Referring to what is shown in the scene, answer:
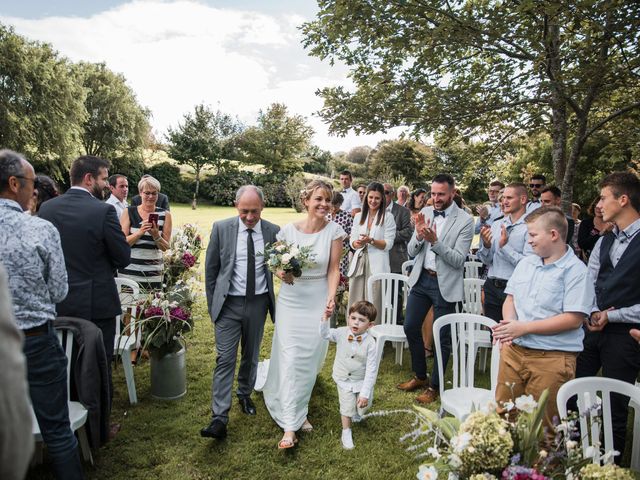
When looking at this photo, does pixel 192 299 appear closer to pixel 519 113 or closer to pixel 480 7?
pixel 480 7

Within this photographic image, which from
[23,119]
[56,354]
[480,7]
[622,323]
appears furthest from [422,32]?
[23,119]

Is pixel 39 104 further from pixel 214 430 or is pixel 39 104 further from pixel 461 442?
pixel 461 442

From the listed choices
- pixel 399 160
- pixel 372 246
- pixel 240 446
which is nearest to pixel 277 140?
pixel 399 160

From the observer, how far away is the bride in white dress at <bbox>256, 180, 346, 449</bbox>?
3.81m

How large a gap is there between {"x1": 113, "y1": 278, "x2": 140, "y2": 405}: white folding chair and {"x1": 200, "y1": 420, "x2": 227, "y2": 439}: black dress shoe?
1.17 metres

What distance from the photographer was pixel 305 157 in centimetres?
4906

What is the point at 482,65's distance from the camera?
7133mm

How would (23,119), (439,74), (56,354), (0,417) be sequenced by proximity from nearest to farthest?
(0,417) < (56,354) < (439,74) < (23,119)

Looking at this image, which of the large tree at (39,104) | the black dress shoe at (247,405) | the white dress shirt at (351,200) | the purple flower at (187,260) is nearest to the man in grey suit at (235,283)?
the black dress shoe at (247,405)

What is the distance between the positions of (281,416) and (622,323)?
9.55 ft

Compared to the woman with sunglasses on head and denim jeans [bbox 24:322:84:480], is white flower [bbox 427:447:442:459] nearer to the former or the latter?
denim jeans [bbox 24:322:84:480]

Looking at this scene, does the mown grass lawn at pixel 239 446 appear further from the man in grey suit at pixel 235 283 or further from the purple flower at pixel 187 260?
the purple flower at pixel 187 260

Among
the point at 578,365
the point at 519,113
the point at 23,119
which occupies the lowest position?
the point at 578,365

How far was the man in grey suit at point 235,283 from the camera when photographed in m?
3.78
